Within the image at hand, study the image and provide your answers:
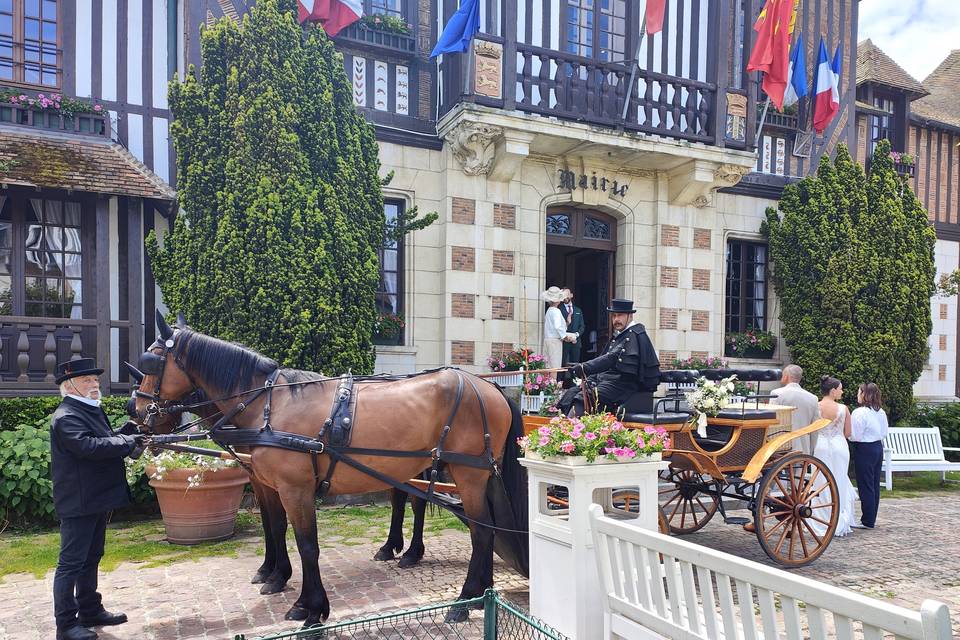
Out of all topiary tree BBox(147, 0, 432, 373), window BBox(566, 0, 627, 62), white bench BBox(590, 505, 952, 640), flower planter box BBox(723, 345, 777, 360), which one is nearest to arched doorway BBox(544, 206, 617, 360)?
flower planter box BBox(723, 345, 777, 360)

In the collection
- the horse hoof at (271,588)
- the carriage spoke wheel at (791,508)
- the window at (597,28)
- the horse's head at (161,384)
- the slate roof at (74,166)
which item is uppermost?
the window at (597,28)

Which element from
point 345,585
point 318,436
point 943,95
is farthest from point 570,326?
point 943,95

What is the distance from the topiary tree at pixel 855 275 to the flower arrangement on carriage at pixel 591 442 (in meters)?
10.0

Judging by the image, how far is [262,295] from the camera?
26.2 feet

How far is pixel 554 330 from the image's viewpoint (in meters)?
11.0

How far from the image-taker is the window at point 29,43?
31.3 ft

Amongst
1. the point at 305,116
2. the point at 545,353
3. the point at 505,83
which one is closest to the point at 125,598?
the point at 305,116

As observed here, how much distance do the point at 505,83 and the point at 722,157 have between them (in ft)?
14.2

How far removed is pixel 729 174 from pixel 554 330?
470cm

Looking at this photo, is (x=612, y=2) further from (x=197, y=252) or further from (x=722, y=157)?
(x=197, y=252)

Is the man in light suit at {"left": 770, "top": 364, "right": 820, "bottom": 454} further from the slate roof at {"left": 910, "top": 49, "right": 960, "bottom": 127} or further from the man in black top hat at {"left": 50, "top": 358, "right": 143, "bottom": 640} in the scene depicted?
the slate roof at {"left": 910, "top": 49, "right": 960, "bottom": 127}

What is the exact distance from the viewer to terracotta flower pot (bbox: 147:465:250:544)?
6633 mm

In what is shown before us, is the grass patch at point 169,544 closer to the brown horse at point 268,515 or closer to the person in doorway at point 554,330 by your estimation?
the brown horse at point 268,515

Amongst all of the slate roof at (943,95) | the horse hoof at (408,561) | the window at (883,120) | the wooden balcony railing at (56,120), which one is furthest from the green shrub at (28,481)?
the slate roof at (943,95)
